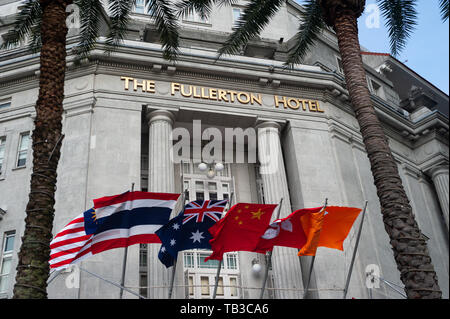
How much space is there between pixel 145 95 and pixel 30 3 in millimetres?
7332

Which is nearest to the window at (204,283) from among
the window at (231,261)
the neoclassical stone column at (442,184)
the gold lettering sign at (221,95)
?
the window at (231,261)

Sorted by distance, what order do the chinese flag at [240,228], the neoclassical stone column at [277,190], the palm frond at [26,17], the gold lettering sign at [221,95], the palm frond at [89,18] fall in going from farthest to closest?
the gold lettering sign at [221,95] < the neoclassical stone column at [277,190] < the palm frond at [26,17] < the palm frond at [89,18] < the chinese flag at [240,228]

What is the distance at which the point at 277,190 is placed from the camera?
77.8 feet

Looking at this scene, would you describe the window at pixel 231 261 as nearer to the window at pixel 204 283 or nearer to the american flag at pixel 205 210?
the window at pixel 204 283

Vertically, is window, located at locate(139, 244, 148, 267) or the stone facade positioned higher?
the stone facade

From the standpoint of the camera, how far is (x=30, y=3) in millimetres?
17984

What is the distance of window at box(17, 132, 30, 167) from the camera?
907 inches

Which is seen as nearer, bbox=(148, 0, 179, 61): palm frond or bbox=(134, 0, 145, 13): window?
bbox=(148, 0, 179, 61): palm frond

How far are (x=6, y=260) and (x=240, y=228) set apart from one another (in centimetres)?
1010

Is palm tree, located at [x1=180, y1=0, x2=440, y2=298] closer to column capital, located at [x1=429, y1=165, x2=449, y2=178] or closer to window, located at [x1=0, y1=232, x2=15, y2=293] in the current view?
window, located at [x1=0, y1=232, x2=15, y2=293]

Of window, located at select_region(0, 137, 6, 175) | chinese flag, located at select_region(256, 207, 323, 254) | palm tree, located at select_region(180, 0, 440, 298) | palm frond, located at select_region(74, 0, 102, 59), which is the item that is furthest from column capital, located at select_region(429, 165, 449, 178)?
window, located at select_region(0, 137, 6, 175)

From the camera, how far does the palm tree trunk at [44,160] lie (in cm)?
1006

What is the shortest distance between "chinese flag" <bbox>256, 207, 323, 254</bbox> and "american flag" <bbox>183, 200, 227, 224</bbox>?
1.70 meters

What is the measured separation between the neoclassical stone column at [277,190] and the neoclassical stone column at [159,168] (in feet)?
14.8
